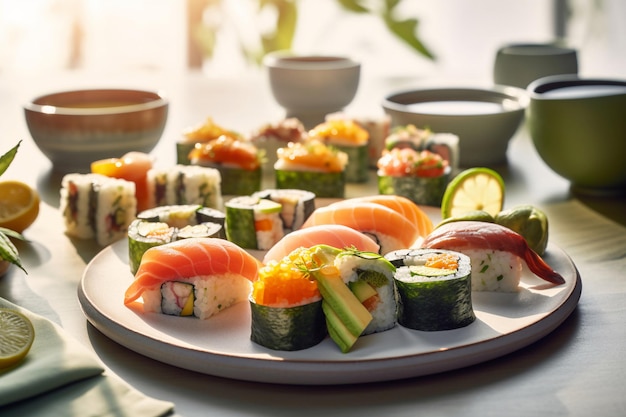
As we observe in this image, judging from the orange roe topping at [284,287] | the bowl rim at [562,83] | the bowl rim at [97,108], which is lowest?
the orange roe topping at [284,287]

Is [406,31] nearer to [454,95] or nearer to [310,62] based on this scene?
[310,62]

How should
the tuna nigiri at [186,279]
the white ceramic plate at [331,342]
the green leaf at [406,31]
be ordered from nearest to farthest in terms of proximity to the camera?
1. the white ceramic plate at [331,342]
2. the tuna nigiri at [186,279]
3. the green leaf at [406,31]

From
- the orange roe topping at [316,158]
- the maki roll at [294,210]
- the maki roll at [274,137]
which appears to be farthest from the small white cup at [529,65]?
the maki roll at [294,210]

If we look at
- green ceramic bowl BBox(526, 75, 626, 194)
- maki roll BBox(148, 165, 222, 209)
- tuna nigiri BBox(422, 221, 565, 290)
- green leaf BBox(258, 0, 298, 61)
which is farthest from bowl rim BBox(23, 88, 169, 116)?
green leaf BBox(258, 0, 298, 61)

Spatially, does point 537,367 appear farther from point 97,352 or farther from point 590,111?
point 590,111

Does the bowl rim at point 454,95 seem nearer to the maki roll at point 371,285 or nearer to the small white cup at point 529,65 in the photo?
the small white cup at point 529,65

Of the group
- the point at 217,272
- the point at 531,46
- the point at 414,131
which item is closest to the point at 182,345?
the point at 217,272
